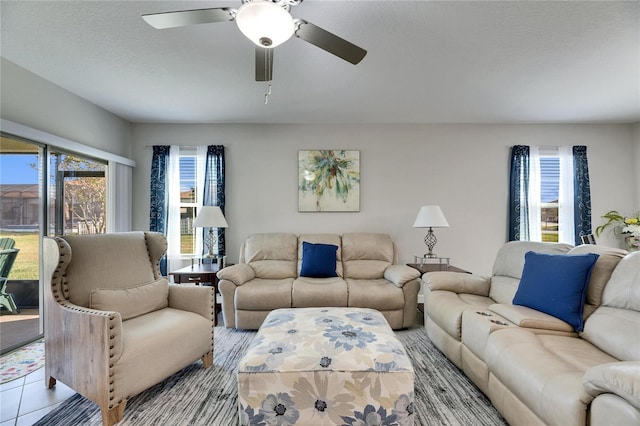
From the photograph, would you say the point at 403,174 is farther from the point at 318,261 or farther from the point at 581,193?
the point at 581,193

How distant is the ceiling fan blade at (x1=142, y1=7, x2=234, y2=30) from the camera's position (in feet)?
4.80

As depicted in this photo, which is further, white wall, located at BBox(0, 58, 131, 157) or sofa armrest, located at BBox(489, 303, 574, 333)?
white wall, located at BBox(0, 58, 131, 157)

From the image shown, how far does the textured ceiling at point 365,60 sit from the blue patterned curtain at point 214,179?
1.71 feet

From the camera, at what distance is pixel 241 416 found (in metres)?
1.56

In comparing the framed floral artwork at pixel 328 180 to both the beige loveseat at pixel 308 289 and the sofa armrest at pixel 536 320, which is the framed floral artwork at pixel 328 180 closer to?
the beige loveseat at pixel 308 289

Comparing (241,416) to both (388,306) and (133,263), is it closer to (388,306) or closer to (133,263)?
(133,263)

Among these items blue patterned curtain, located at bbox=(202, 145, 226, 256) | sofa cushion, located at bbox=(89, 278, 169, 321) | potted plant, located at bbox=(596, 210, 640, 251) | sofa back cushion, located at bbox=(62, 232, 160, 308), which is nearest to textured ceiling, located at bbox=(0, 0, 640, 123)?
blue patterned curtain, located at bbox=(202, 145, 226, 256)

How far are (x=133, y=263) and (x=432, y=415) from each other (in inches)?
95.2

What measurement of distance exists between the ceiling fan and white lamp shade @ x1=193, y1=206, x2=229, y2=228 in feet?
7.24

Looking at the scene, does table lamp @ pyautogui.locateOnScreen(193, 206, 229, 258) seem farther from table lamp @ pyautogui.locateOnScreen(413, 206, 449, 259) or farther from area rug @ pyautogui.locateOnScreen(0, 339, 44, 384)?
table lamp @ pyautogui.locateOnScreen(413, 206, 449, 259)

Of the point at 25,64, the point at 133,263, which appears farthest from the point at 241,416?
the point at 25,64

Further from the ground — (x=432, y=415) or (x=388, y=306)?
(x=388, y=306)

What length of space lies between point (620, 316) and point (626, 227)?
3.39 metres

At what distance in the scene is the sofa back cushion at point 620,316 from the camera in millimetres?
1500
